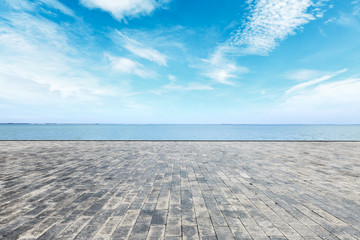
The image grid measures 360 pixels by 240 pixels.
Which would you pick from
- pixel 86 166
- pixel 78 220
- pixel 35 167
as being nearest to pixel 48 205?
pixel 78 220

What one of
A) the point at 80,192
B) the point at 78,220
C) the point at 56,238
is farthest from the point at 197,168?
the point at 56,238

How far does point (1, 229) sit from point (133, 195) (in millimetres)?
2300

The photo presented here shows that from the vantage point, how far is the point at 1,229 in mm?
2924

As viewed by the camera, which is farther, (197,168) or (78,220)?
(197,168)

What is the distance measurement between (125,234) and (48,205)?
219cm

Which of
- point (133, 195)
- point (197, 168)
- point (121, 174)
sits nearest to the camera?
point (133, 195)

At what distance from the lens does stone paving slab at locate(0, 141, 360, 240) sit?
2.90 meters

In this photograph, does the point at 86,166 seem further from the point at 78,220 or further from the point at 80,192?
the point at 78,220

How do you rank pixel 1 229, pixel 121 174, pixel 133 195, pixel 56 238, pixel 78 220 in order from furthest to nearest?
1. pixel 121 174
2. pixel 133 195
3. pixel 78 220
4. pixel 1 229
5. pixel 56 238

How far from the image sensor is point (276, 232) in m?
2.86

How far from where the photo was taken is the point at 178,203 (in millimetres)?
3896

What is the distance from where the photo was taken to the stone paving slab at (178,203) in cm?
290

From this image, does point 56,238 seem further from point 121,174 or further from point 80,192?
point 121,174

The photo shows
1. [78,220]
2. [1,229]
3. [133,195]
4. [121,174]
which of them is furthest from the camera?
[121,174]
